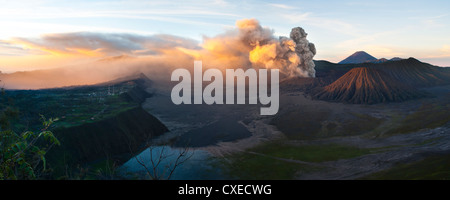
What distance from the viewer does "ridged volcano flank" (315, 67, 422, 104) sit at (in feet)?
272

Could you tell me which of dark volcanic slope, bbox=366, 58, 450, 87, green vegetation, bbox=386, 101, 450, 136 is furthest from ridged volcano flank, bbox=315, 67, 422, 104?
dark volcanic slope, bbox=366, 58, 450, 87

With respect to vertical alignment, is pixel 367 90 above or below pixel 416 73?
below

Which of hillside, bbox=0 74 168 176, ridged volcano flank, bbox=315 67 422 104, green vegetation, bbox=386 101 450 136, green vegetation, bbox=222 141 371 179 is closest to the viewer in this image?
green vegetation, bbox=222 141 371 179

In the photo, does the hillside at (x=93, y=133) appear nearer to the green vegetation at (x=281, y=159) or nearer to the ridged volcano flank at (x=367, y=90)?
the green vegetation at (x=281, y=159)

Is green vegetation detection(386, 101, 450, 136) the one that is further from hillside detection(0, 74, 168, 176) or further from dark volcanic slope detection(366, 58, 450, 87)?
dark volcanic slope detection(366, 58, 450, 87)

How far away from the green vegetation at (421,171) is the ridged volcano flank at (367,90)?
53701 millimetres

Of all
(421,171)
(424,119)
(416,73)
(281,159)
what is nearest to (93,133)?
(281,159)

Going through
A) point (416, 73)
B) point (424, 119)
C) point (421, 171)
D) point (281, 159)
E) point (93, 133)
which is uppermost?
point (416, 73)

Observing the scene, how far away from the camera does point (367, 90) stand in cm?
8744

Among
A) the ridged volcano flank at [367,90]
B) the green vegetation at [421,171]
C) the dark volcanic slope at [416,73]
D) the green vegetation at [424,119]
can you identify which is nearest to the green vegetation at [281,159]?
the green vegetation at [421,171]

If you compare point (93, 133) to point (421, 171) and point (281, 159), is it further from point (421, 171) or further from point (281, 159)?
point (421, 171)

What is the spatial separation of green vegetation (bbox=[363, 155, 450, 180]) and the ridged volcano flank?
176 feet

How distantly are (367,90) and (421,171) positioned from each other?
2594 inches
